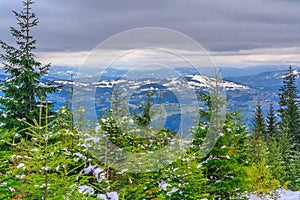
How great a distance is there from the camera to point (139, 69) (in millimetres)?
12102

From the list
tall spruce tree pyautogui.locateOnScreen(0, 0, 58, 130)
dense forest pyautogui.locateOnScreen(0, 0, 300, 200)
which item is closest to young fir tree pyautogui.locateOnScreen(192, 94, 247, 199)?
dense forest pyautogui.locateOnScreen(0, 0, 300, 200)

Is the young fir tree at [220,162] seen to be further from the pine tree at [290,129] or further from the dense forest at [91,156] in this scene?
the pine tree at [290,129]

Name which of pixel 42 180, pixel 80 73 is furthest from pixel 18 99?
pixel 42 180

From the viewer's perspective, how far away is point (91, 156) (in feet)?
35.2

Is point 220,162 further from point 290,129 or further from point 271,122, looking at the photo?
point 271,122

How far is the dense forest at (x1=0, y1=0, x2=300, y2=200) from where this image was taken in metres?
5.80

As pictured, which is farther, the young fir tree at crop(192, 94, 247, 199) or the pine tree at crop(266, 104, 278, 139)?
the pine tree at crop(266, 104, 278, 139)

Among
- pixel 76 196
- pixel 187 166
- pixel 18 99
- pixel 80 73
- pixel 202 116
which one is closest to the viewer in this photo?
pixel 76 196

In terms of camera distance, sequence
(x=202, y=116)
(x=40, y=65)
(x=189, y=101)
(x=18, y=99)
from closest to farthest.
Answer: (x=189, y=101) < (x=202, y=116) < (x=18, y=99) < (x=40, y=65)

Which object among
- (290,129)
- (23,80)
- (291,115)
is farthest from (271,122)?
(23,80)

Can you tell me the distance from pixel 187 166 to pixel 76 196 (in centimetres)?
531

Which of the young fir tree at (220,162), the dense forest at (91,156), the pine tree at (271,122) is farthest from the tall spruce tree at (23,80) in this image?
the pine tree at (271,122)

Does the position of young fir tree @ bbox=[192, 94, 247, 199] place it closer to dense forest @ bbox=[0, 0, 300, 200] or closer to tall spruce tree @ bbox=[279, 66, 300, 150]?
dense forest @ bbox=[0, 0, 300, 200]

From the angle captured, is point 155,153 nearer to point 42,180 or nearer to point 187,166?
point 187,166
